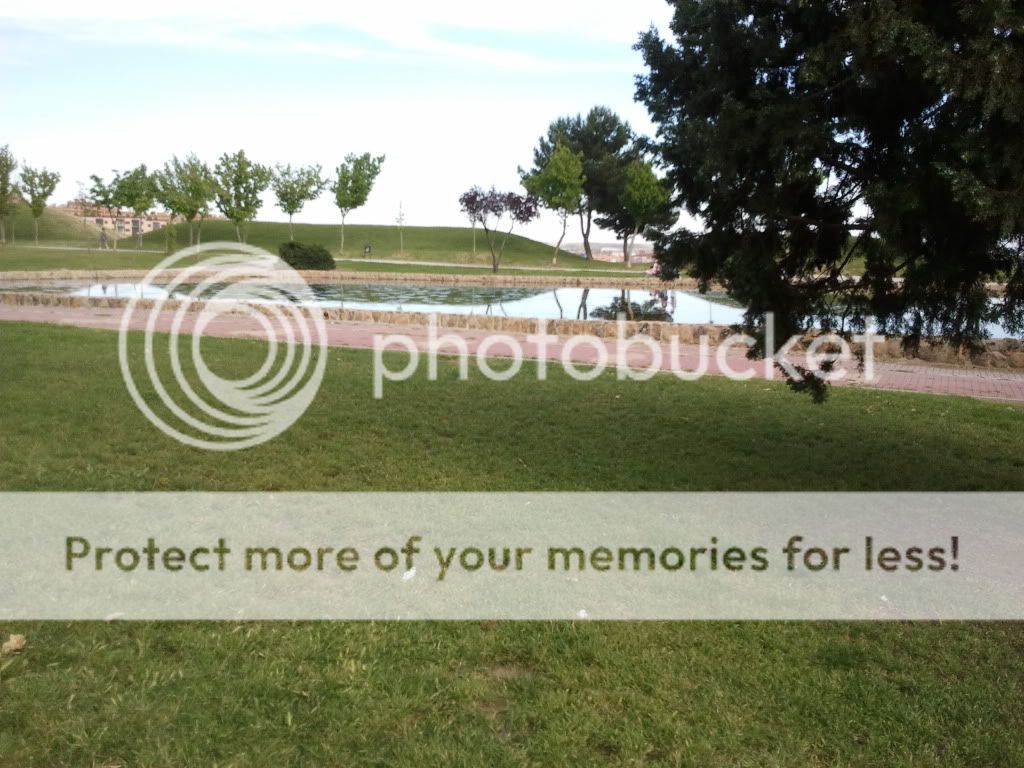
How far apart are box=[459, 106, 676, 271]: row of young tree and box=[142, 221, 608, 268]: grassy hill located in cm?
156

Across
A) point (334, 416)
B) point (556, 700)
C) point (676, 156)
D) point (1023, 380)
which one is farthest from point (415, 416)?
point (1023, 380)

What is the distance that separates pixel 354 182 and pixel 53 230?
1248 inches

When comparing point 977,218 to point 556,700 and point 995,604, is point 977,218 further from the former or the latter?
point 556,700

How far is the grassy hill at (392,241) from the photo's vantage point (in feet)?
186

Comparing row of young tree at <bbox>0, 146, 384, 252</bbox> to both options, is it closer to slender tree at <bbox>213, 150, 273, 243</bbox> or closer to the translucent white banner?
slender tree at <bbox>213, 150, 273, 243</bbox>

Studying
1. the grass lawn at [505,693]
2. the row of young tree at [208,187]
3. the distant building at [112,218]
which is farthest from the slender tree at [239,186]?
the grass lawn at [505,693]

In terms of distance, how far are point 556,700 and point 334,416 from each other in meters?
5.03

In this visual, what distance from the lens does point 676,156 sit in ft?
15.3

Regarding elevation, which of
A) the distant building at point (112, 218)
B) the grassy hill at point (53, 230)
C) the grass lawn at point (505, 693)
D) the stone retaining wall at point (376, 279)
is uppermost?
the distant building at point (112, 218)

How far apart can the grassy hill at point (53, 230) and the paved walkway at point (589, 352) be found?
49.2 m

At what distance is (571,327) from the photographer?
15.0 metres

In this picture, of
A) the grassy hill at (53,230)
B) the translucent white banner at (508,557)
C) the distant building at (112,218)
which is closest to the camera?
the translucent white banner at (508,557)

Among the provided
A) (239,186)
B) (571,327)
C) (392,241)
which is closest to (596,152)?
(392,241)

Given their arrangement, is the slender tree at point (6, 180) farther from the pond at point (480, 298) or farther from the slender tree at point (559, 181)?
the slender tree at point (559, 181)
